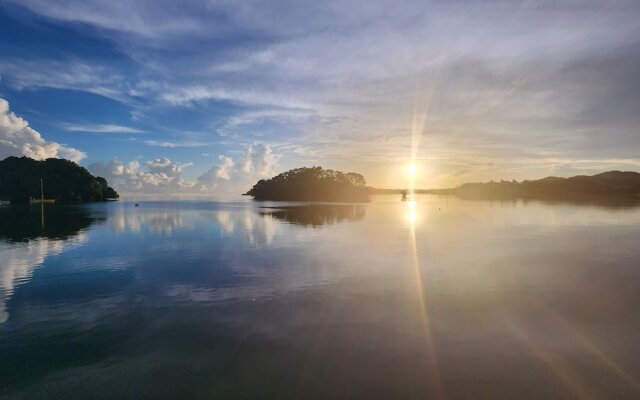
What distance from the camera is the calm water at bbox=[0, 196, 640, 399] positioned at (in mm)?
13547

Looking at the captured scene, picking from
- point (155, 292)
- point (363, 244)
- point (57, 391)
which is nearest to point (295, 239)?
point (363, 244)

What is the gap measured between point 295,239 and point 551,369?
40.1 meters

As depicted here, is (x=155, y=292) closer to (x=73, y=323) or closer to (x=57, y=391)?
(x=73, y=323)

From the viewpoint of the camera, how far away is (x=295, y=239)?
52.6 m

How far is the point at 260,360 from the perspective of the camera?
15227 mm

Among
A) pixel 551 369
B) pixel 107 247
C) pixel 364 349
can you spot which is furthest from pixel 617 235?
pixel 107 247

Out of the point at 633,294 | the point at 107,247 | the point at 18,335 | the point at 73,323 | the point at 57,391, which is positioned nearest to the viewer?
the point at 57,391

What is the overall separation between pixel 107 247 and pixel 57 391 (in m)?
37.7

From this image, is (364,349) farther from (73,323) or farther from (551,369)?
(73,323)

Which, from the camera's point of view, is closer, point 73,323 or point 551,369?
point 551,369

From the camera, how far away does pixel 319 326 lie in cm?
1912

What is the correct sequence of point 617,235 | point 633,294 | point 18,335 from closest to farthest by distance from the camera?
point 18,335, point 633,294, point 617,235

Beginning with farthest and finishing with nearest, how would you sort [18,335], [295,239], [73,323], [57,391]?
[295,239] < [73,323] < [18,335] < [57,391]

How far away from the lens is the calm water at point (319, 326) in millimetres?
13547
